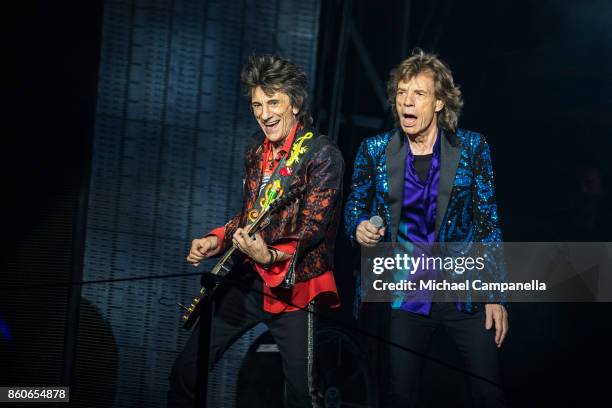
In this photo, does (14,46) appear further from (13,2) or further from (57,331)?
(57,331)

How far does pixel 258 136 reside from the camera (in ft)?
15.5

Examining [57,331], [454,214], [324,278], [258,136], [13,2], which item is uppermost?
[13,2]

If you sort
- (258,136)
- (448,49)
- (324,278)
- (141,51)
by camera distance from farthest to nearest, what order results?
(448,49)
(141,51)
(258,136)
(324,278)

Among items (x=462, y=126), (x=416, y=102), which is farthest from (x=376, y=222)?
(x=462, y=126)

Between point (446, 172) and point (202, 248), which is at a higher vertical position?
point (446, 172)

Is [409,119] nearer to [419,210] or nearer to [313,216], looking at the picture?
[419,210]

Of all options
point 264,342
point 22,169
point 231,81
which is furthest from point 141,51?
point 264,342

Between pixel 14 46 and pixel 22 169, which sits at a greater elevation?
pixel 14 46

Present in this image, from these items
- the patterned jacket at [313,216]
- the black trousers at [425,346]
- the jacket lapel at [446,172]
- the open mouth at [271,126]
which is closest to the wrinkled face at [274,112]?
the open mouth at [271,126]

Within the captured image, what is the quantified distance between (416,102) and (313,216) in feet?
2.60

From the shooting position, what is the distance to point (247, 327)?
434cm

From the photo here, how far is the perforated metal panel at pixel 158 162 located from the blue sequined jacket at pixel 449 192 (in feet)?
4.24

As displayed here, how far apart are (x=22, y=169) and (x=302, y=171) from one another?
2125 millimetres

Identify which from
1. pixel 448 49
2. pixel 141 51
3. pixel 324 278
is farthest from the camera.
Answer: pixel 448 49
